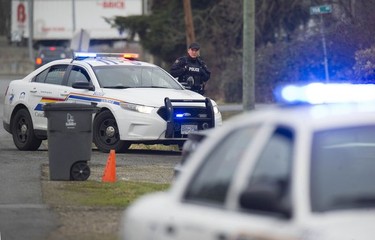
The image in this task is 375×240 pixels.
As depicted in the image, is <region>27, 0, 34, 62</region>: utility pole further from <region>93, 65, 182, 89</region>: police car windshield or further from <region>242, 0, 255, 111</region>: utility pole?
<region>242, 0, 255, 111</region>: utility pole

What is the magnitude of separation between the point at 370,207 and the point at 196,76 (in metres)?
13.3

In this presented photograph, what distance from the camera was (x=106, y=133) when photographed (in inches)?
651

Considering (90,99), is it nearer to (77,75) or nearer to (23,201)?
(77,75)

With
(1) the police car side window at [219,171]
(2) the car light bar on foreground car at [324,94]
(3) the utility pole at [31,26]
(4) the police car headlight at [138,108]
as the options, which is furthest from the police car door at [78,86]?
(3) the utility pole at [31,26]

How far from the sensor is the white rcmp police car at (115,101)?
53.0 ft

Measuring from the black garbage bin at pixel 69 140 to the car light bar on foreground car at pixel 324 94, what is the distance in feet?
21.3

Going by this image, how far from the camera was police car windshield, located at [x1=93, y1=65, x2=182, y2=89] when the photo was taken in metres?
17.0

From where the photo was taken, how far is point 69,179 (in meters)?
13.0

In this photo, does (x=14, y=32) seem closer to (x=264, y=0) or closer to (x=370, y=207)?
(x=264, y=0)

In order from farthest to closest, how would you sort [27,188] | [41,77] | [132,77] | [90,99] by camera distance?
[41,77] → [132,77] → [90,99] → [27,188]

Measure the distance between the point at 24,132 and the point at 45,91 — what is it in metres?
0.77

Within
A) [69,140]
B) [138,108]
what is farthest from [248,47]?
[138,108]

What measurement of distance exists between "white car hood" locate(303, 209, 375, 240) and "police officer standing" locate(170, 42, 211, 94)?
1323 centimetres

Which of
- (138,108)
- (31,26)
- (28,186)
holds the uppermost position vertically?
(31,26)
